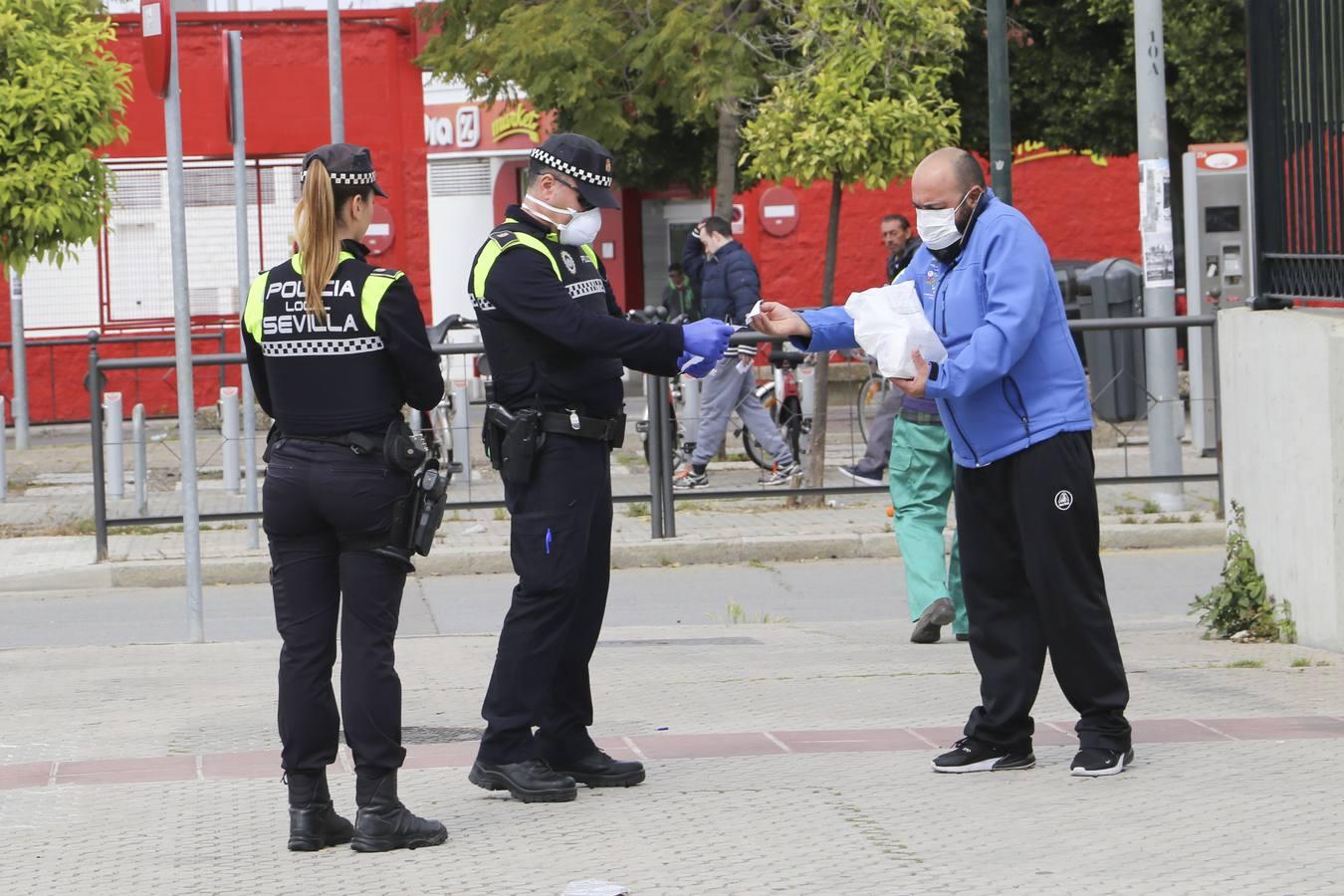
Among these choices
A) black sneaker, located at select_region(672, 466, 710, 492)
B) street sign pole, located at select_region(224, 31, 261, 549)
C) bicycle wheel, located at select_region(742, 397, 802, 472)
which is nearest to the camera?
street sign pole, located at select_region(224, 31, 261, 549)

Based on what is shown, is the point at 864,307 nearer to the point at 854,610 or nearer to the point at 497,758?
the point at 497,758

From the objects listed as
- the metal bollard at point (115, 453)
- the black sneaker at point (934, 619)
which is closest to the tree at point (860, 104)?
the metal bollard at point (115, 453)

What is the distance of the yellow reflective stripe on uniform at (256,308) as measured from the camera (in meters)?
5.29

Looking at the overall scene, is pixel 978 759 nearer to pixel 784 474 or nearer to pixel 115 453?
pixel 784 474

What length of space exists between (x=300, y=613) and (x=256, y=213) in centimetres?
2118

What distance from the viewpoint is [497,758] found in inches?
226

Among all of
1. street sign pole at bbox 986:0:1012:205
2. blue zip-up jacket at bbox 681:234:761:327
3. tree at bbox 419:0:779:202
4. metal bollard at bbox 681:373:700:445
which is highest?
tree at bbox 419:0:779:202

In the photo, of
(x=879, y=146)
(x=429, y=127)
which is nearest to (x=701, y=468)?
(x=879, y=146)

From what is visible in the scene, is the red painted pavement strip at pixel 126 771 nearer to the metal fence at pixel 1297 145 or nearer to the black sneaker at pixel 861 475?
the metal fence at pixel 1297 145

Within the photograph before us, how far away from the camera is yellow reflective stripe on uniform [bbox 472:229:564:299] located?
18.6ft

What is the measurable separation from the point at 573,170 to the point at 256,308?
1.04 m

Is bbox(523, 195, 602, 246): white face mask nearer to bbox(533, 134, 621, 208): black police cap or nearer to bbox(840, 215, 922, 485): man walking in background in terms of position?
bbox(533, 134, 621, 208): black police cap

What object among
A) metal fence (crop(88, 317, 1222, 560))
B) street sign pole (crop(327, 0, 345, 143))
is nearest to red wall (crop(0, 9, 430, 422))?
street sign pole (crop(327, 0, 345, 143))

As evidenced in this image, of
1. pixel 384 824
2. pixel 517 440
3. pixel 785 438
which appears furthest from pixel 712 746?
pixel 785 438
